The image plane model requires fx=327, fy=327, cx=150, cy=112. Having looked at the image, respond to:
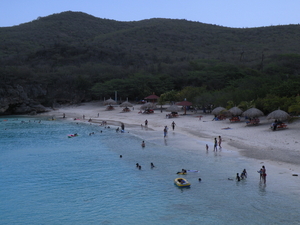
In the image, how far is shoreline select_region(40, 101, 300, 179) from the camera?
63.3ft

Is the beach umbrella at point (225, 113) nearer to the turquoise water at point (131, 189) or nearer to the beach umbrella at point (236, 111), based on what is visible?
the beach umbrella at point (236, 111)

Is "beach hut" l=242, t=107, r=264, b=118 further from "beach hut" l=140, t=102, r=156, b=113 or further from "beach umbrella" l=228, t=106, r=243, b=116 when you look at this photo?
"beach hut" l=140, t=102, r=156, b=113

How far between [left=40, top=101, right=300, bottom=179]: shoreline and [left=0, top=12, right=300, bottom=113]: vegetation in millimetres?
3115

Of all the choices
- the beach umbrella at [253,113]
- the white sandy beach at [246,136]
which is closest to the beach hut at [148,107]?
the white sandy beach at [246,136]

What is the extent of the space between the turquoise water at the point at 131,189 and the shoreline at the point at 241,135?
1695mm

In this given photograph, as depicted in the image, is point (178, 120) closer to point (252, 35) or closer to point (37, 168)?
point (37, 168)

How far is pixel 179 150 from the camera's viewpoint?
2402 cm

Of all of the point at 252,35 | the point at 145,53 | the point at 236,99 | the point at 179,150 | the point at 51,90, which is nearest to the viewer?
the point at 179,150

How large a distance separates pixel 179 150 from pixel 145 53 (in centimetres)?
7583

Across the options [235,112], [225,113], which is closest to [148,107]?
[225,113]

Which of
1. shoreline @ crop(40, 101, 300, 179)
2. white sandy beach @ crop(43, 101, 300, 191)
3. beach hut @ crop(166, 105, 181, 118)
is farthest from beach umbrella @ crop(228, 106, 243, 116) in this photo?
beach hut @ crop(166, 105, 181, 118)

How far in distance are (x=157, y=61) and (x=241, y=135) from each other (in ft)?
211

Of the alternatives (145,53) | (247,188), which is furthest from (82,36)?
(247,188)

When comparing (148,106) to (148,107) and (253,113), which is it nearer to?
(148,107)
